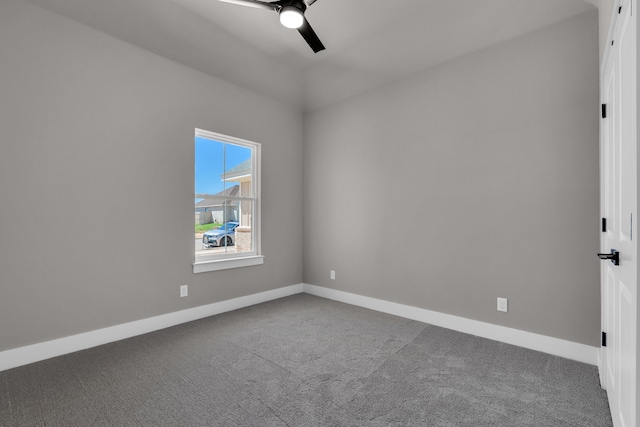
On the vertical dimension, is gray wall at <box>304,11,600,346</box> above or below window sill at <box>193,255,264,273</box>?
above

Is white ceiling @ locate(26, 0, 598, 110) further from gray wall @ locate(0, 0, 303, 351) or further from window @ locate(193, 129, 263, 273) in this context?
window @ locate(193, 129, 263, 273)

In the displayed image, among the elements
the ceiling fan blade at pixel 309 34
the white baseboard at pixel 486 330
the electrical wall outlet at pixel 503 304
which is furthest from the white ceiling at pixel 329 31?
the white baseboard at pixel 486 330

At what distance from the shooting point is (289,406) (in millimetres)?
1830

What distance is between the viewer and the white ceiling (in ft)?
8.39

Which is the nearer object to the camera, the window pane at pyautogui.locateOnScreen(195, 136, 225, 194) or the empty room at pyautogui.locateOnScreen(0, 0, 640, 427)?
the empty room at pyautogui.locateOnScreen(0, 0, 640, 427)

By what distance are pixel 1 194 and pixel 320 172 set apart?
125 inches

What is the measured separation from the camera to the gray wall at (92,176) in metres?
2.30

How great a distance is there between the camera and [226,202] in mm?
3797

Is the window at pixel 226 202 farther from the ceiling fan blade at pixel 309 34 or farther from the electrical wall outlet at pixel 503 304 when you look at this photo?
the electrical wall outlet at pixel 503 304

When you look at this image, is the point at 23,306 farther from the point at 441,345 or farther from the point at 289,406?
the point at 441,345

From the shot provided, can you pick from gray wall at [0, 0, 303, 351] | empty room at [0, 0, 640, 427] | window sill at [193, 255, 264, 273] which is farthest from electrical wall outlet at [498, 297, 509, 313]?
gray wall at [0, 0, 303, 351]

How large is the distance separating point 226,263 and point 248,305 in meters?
0.64

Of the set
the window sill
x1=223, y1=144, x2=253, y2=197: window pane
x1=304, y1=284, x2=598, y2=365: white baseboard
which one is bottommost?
x1=304, y1=284, x2=598, y2=365: white baseboard

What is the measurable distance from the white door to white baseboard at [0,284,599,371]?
0.54 m
